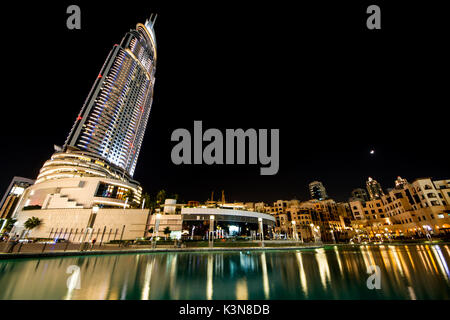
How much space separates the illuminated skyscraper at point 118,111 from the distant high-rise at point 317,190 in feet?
604

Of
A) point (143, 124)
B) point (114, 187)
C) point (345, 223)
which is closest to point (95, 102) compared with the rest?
point (143, 124)

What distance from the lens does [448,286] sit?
22.6ft

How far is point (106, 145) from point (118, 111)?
77.2 ft

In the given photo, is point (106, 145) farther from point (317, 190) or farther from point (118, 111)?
point (317, 190)

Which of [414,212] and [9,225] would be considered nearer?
[9,225]

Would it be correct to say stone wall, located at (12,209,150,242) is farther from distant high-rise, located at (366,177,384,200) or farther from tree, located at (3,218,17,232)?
distant high-rise, located at (366,177,384,200)

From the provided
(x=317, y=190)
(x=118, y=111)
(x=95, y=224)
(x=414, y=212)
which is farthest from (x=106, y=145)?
(x=317, y=190)

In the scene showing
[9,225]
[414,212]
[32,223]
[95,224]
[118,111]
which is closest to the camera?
[95,224]

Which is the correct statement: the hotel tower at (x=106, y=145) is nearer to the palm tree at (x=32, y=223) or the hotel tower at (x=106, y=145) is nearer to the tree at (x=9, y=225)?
the palm tree at (x=32, y=223)

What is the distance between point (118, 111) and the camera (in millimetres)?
100062

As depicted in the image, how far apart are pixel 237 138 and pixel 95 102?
104 meters

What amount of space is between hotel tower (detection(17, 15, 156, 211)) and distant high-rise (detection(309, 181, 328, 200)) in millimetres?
179344

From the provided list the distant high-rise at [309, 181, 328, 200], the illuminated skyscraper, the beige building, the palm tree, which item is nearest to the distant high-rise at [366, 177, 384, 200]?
the distant high-rise at [309, 181, 328, 200]
